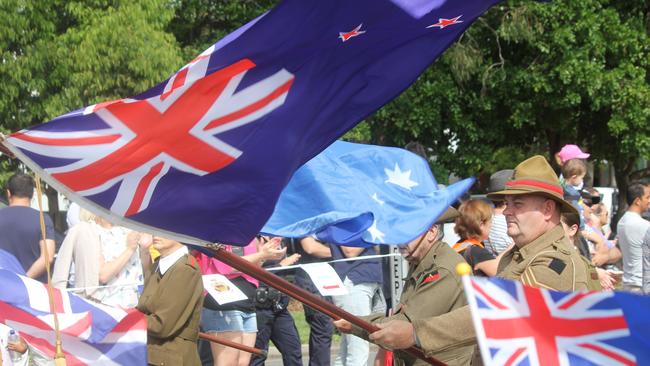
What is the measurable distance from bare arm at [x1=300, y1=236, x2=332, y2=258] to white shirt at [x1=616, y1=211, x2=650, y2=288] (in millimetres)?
2681

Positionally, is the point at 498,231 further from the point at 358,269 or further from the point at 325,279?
the point at 358,269

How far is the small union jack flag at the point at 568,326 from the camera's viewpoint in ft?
10.5

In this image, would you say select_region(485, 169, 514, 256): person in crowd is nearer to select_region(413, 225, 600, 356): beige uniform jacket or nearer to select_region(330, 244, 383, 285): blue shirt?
select_region(330, 244, 383, 285): blue shirt

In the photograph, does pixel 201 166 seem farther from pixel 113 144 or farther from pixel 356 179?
pixel 356 179

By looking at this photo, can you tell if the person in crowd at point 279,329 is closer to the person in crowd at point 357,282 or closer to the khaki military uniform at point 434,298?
the person in crowd at point 357,282

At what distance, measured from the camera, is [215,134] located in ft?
14.0

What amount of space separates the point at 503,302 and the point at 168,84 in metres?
1.79

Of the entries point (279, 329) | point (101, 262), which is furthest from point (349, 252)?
point (101, 262)

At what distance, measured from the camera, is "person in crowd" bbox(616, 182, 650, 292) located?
9508 mm

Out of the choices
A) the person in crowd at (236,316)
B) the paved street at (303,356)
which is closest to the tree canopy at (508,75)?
the paved street at (303,356)

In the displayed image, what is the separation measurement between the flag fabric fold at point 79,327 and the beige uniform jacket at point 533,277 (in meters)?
2.05

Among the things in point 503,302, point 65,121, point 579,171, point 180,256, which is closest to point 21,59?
point 579,171

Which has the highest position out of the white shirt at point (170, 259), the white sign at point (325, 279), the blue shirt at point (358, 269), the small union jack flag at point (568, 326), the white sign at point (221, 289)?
the small union jack flag at point (568, 326)

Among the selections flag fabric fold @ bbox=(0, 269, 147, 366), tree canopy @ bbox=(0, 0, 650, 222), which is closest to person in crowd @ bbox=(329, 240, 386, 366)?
flag fabric fold @ bbox=(0, 269, 147, 366)
